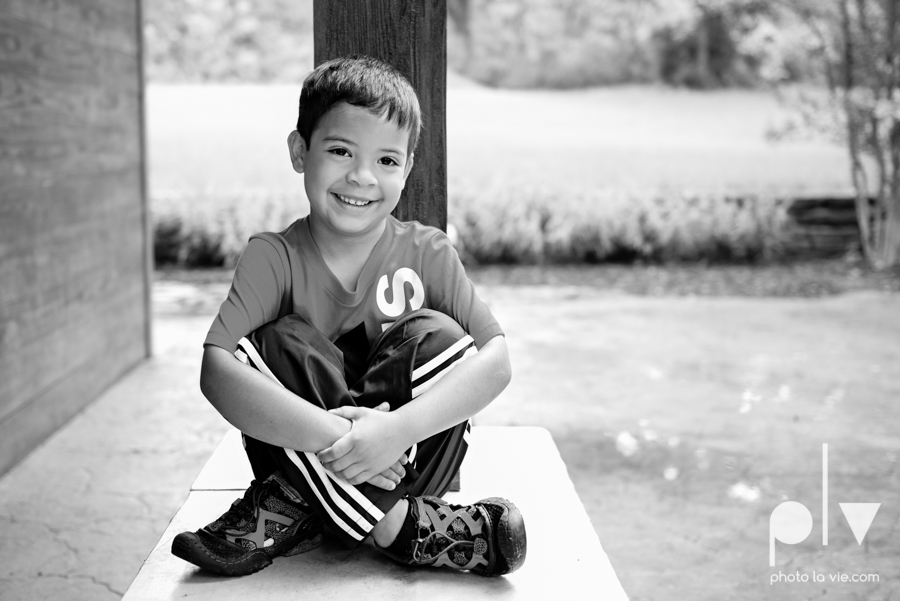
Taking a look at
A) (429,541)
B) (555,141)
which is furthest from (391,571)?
(555,141)

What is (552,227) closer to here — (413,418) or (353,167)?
(353,167)

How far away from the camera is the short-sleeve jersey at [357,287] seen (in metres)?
1.47

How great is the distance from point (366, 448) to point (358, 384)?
0.14 metres

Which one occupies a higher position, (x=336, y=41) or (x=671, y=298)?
(x=336, y=41)

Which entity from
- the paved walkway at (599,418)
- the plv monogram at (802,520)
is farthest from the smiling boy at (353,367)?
the plv monogram at (802,520)

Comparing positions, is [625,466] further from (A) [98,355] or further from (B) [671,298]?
(B) [671,298]

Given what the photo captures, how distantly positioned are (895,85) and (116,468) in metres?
6.27

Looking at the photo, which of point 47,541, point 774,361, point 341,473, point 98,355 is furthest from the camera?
point 774,361

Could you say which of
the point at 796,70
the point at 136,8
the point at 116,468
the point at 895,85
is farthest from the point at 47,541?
the point at 796,70

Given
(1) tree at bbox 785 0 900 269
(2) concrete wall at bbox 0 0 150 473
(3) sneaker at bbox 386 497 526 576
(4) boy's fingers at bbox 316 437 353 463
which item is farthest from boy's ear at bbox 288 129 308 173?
(1) tree at bbox 785 0 900 269

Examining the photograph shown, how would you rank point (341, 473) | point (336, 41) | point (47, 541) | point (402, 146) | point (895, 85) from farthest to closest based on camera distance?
point (895, 85)
point (47, 541)
point (336, 41)
point (402, 146)
point (341, 473)

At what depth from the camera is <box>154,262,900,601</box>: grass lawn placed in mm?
2314

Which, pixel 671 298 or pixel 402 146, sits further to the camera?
pixel 671 298

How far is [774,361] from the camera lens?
14.0 feet
